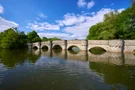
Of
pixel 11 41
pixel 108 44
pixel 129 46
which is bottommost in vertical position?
pixel 129 46

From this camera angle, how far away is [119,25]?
48250mm

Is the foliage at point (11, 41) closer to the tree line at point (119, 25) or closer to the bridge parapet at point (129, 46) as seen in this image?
the tree line at point (119, 25)

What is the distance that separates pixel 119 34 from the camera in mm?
47906

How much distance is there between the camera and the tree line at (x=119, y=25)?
44375mm

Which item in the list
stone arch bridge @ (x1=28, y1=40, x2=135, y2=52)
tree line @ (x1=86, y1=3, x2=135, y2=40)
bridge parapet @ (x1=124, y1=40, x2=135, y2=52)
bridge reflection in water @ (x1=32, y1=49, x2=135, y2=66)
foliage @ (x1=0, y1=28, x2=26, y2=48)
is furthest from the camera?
foliage @ (x1=0, y1=28, x2=26, y2=48)

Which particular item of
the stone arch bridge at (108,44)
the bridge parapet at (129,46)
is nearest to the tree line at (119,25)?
the stone arch bridge at (108,44)

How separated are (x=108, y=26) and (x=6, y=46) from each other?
3708 centimetres

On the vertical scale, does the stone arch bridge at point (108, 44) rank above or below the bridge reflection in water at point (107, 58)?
above

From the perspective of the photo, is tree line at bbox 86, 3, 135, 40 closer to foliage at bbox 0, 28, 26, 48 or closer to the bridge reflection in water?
the bridge reflection in water

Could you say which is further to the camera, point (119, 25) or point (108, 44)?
point (119, 25)

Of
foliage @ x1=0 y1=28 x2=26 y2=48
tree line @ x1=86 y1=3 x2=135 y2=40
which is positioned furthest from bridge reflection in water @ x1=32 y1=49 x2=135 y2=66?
foliage @ x1=0 y1=28 x2=26 y2=48

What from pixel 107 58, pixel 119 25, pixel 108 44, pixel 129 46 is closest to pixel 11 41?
pixel 108 44

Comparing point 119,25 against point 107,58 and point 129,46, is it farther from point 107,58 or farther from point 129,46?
point 107,58

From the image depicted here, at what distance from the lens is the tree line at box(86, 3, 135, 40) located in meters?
44.4
